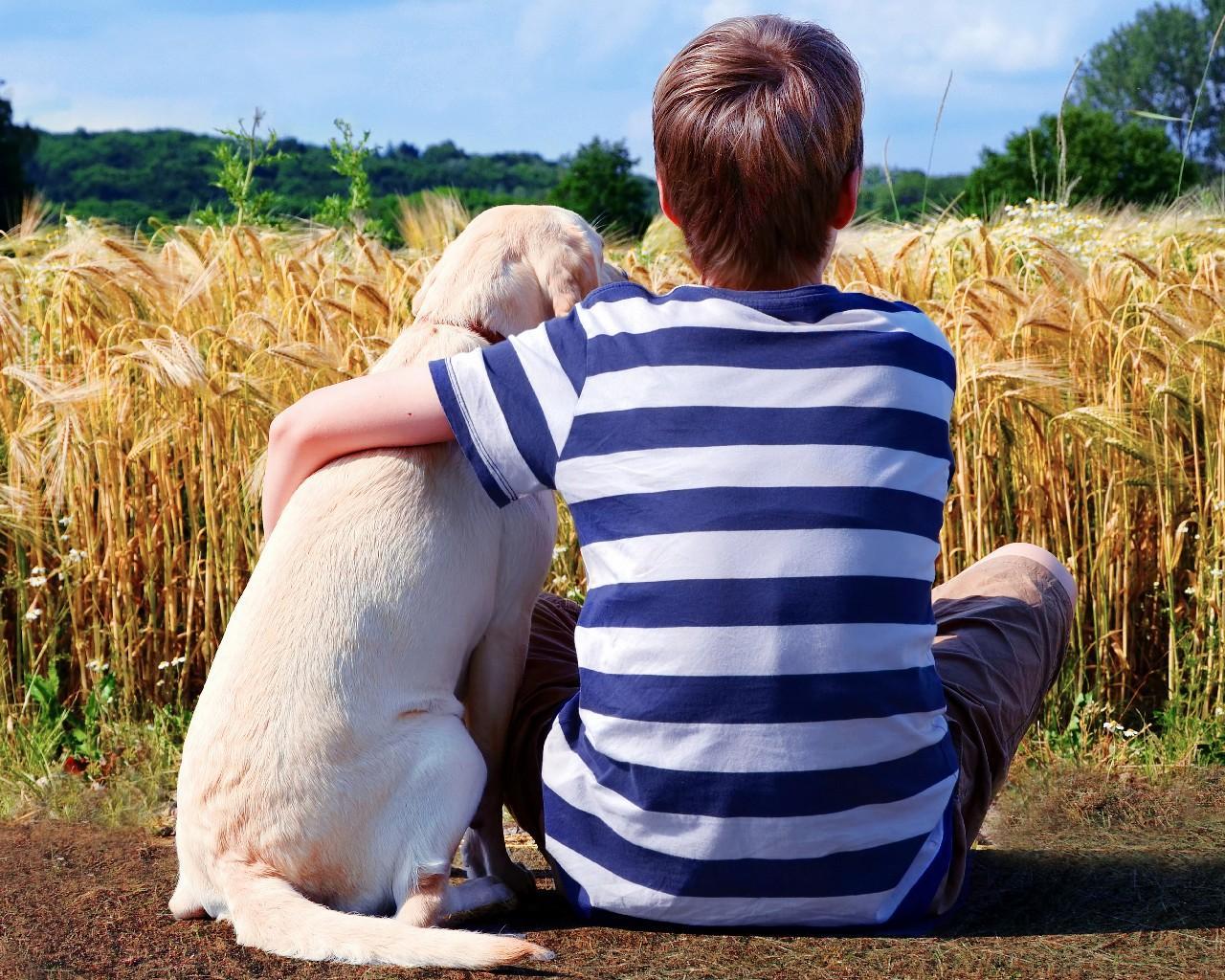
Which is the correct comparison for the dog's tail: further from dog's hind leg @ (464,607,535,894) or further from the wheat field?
the wheat field

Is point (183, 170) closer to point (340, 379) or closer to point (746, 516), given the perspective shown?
point (340, 379)

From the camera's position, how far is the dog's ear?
2.46 metres

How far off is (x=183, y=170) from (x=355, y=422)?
2012 inches

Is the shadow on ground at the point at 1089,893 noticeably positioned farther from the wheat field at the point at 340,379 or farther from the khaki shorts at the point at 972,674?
the wheat field at the point at 340,379

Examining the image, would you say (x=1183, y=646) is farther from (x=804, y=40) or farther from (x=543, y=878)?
(x=804, y=40)

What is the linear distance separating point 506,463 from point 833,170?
0.68m

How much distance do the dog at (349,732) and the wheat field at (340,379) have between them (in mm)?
1482

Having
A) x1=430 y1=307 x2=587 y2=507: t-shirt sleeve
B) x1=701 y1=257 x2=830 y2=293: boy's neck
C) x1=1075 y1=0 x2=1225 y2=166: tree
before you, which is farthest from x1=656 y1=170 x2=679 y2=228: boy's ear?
x1=1075 y1=0 x2=1225 y2=166: tree

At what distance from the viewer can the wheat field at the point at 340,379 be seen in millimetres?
3738

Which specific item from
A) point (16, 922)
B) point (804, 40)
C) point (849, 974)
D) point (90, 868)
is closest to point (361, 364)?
point (90, 868)

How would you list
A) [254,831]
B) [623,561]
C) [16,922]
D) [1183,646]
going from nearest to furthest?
[623,561] < [254,831] < [16,922] < [1183,646]

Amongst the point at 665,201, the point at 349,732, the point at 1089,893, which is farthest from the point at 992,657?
the point at 349,732

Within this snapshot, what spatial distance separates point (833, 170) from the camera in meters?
1.90

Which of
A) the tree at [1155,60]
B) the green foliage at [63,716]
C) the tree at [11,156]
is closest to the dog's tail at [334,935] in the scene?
the green foliage at [63,716]
